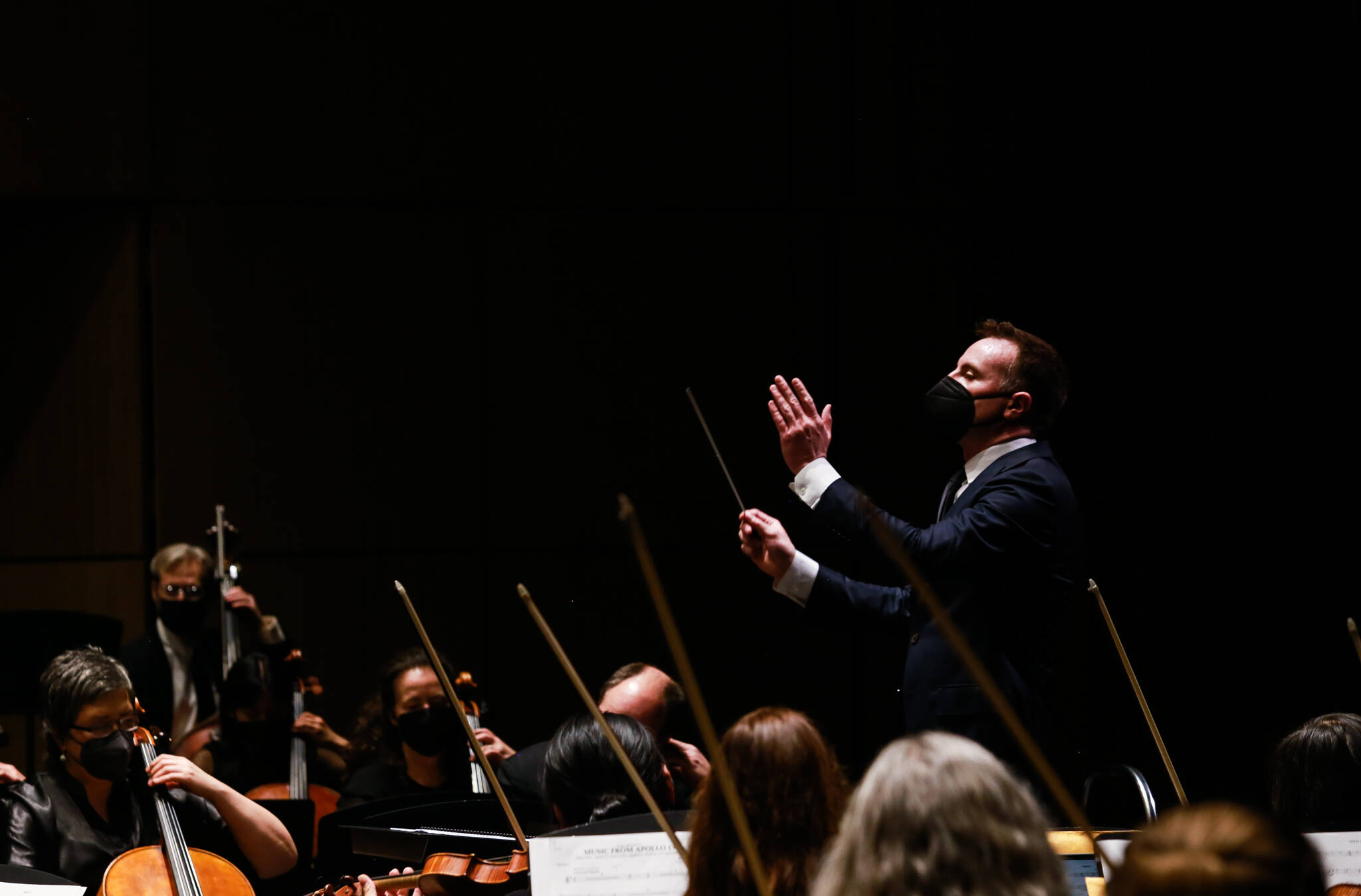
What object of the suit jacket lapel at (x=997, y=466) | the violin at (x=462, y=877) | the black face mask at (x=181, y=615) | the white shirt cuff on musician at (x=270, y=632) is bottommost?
the violin at (x=462, y=877)

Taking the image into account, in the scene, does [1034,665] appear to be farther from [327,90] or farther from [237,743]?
[327,90]

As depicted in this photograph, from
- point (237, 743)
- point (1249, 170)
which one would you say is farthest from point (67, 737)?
point (1249, 170)

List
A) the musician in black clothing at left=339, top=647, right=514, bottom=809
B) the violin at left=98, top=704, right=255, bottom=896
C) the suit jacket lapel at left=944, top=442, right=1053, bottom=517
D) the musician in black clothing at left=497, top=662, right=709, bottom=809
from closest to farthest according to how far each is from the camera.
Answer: the violin at left=98, top=704, right=255, bottom=896 → the suit jacket lapel at left=944, top=442, right=1053, bottom=517 → the musician in black clothing at left=497, top=662, right=709, bottom=809 → the musician in black clothing at left=339, top=647, right=514, bottom=809

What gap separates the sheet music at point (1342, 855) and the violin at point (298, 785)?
2.22 metres

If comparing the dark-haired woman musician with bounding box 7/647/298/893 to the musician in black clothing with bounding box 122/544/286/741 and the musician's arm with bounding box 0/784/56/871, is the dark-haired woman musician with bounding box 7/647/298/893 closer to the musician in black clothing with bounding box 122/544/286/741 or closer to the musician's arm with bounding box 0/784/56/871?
the musician's arm with bounding box 0/784/56/871

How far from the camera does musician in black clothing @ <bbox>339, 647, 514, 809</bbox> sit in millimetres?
3021

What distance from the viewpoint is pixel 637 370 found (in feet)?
14.6

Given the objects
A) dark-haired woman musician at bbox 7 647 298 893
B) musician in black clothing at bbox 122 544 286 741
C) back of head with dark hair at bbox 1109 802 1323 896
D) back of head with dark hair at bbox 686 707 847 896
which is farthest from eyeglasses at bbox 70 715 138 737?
back of head with dark hair at bbox 1109 802 1323 896

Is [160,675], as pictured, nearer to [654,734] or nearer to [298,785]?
[298,785]

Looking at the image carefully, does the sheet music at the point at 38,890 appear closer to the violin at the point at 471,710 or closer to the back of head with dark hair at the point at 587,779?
the back of head with dark hair at the point at 587,779

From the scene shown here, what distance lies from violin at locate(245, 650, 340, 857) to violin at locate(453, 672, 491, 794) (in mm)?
384

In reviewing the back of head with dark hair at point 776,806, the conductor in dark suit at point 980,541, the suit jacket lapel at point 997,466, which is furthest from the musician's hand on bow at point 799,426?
the back of head with dark hair at point 776,806

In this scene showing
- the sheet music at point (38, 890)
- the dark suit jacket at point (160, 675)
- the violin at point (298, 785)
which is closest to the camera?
the sheet music at point (38, 890)

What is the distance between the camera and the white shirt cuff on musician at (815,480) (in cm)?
232
